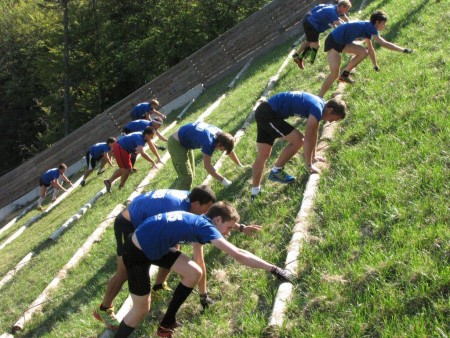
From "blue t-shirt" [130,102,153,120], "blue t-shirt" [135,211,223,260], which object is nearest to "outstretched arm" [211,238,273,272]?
"blue t-shirt" [135,211,223,260]

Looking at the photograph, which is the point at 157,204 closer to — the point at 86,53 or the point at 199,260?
the point at 199,260

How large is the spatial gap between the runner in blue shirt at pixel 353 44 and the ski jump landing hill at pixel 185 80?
12125mm

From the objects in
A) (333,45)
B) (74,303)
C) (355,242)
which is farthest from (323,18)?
(74,303)

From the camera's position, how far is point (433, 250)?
3861 millimetres

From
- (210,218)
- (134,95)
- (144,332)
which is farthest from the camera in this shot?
(134,95)

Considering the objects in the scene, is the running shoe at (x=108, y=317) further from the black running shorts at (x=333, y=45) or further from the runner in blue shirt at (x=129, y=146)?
the runner in blue shirt at (x=129, y=146)

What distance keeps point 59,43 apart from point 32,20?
6935 mm

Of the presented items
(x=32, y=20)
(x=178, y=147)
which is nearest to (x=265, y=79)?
(x=178, y=147)

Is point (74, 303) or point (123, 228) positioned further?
point (74, 303)

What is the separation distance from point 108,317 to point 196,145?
2.85m

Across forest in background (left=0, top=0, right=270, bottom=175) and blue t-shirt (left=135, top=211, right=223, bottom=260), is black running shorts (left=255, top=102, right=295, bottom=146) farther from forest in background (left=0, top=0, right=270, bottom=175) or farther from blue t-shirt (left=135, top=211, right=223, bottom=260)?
forest in background (left=0, top=0, right=270, bottom=175)

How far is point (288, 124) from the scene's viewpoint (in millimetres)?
6457

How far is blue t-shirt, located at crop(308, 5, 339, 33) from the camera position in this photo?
35.3 ft

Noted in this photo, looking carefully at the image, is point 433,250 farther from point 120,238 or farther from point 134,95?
point 134,95
